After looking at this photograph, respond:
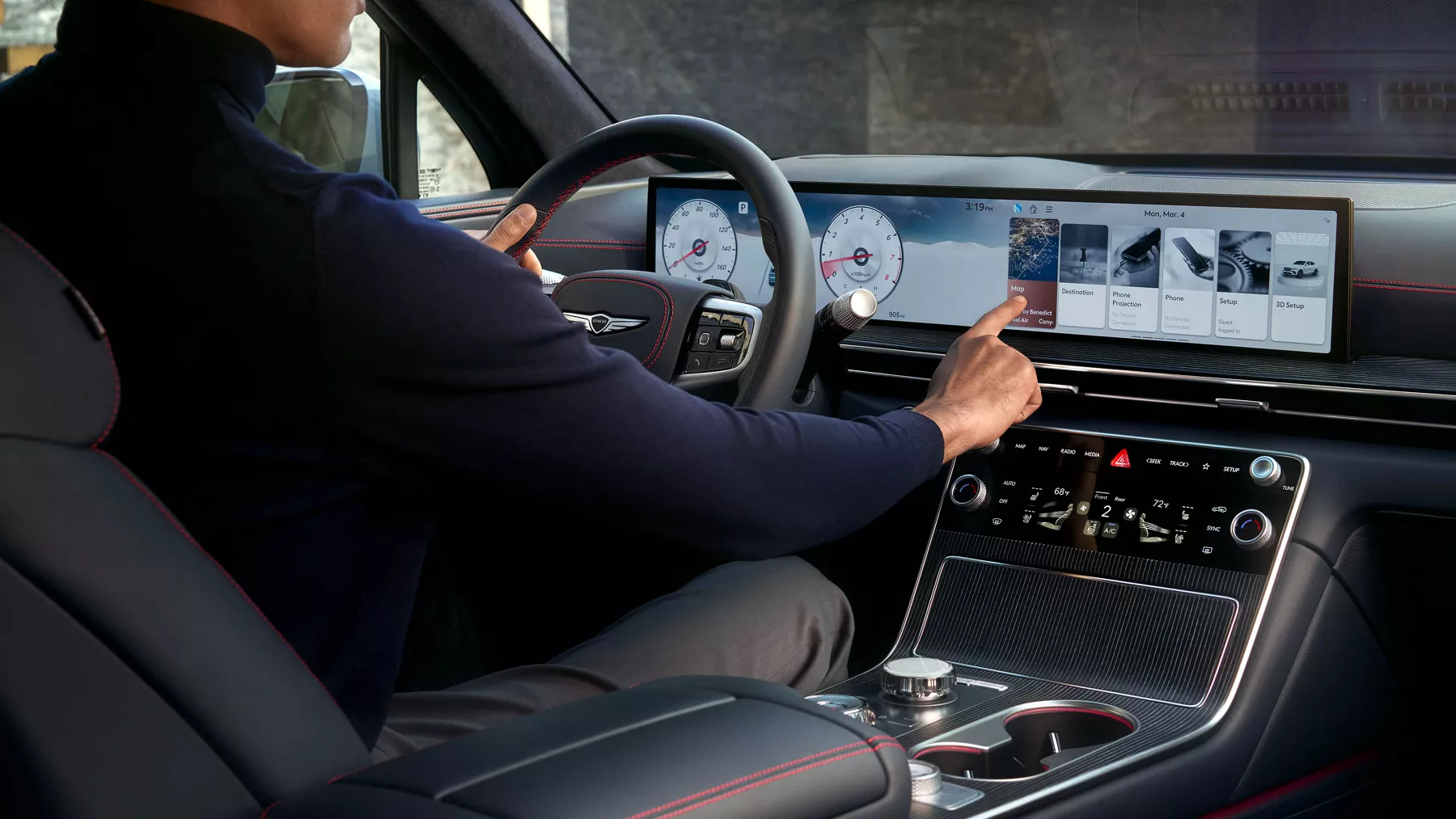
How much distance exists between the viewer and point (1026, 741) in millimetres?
1590

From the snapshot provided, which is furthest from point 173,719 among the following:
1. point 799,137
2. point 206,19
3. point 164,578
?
point 799,137

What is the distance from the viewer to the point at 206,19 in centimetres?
99

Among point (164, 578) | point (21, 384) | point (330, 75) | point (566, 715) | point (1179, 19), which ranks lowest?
point (566, 715)

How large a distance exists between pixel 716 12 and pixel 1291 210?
394 centimetres

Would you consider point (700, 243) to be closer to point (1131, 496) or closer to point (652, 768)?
point (1131, 496)

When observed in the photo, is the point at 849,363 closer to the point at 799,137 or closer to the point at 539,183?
the point at 539,183

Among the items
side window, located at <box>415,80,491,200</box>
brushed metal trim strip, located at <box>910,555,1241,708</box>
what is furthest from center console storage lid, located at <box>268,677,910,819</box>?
side window, located at <box>415,80,491,200</box>

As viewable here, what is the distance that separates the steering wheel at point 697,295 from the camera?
1539 mm

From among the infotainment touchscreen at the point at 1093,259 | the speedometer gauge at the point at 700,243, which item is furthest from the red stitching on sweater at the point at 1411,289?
the speedometer gauge at the point at 700,243

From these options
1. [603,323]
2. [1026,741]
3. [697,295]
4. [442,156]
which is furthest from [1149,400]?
[442,156]

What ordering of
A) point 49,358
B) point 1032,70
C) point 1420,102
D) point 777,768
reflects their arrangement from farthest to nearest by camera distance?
point 1032,70 < point 1420,102 < point 777,768 < point 49,358

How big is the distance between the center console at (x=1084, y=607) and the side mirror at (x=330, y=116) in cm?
131

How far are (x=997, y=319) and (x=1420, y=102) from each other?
1479mm

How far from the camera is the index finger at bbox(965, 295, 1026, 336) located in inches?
59.0
